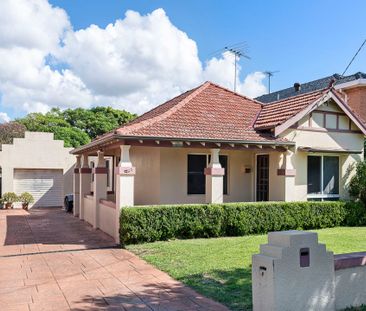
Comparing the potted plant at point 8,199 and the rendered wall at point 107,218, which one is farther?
the potted plant at point 8,199

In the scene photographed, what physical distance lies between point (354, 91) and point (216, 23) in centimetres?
1465

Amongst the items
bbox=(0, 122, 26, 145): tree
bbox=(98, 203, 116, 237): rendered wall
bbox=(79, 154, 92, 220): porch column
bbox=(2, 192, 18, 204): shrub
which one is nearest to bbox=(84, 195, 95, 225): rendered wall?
bbox=(79, 154, 92, 220): porch column

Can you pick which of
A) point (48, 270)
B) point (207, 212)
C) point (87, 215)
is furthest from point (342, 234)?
point (87, 215)

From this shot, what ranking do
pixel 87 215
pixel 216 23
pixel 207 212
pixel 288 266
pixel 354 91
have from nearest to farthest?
pixel 288 266 < pixel 207 212 < pixel 216 23 < pixel 87 215 < pixel 354 91

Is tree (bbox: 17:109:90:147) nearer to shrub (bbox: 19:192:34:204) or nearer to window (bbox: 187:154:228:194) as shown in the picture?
shrub (bbox: 19:192:34:204)

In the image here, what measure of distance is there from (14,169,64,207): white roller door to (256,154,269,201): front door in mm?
16042

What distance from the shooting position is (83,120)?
177 feet

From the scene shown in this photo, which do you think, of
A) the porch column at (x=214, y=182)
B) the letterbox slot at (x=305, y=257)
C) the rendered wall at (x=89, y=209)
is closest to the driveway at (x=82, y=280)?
the letterbox slot at (x=305, y=257)

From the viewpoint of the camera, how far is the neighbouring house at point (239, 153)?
546 inches

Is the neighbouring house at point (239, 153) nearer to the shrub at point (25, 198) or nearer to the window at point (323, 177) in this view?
the window at point (323, 177)

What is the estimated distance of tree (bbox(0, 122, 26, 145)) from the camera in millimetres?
38284

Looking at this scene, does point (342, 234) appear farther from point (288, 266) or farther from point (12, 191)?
point (12, 191)

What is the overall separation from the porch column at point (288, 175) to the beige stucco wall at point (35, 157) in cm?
1699

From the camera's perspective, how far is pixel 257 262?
5.73 m
